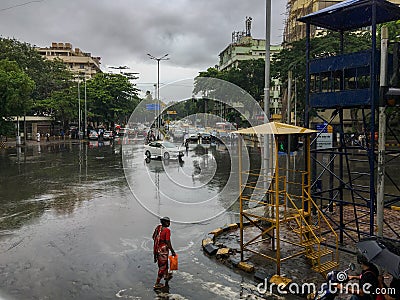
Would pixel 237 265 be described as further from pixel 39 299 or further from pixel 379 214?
pixel 39 299

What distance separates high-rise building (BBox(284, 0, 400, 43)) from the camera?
154 feet

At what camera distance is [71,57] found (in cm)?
9369

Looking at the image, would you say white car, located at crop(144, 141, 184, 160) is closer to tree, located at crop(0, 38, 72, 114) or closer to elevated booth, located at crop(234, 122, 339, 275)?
elevated booth, located at crop(234, 122, 339, 275)

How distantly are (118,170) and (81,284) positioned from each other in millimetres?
15114

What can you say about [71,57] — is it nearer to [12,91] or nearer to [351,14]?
[12,91]

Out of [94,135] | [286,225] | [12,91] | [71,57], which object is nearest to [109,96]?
[94,135]

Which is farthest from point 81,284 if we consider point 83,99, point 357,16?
point 83,99

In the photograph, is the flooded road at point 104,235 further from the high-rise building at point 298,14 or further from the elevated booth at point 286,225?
the high-rise building at point 298,14

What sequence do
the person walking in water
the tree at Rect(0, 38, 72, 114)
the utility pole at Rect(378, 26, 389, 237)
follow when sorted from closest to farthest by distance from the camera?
the utility pole at Rect(378, 26, 389, 237) < the person walking in water < the tree at Rect(0, 38, 72, 114)

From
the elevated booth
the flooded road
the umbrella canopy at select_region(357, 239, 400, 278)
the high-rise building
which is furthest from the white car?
the high-rise building

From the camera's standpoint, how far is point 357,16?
9.70 metres

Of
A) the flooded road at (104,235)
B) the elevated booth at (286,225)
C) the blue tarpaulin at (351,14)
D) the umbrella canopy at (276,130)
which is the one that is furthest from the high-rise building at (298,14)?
the umbrella canopy at (276,130)

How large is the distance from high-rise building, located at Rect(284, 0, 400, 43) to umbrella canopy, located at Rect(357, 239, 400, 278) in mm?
46688

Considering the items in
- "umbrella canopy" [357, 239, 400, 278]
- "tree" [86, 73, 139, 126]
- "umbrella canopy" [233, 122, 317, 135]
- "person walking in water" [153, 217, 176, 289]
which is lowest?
"person walking in water" [153, 217, 176, 289]
